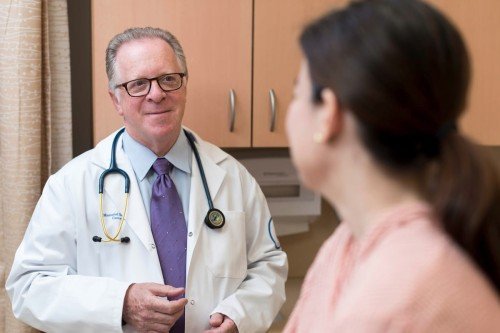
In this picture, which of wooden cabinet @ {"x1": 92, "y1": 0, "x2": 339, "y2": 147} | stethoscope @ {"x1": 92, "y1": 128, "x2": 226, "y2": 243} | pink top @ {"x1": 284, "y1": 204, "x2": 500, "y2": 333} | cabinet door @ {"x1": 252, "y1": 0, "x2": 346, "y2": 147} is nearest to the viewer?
pink top @ {"x1": 284, "y1": 204, "x2": 500, "y2": 333}

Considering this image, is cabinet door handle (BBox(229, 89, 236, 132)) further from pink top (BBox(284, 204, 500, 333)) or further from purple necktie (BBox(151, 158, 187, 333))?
pink top (BBox(284, 204, 500, 333))

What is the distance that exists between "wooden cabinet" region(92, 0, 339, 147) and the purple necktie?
32 centimetres

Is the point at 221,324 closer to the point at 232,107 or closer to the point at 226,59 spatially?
the point at 232,107

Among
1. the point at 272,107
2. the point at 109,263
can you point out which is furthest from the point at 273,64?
the point at 109,263

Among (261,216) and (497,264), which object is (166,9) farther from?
(497,264)

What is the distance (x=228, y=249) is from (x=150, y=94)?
0.47 m

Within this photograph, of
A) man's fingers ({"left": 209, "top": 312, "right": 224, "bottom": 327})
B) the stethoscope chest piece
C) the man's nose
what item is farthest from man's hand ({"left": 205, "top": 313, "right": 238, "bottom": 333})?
the man's nose

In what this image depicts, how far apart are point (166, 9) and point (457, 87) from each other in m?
1.36

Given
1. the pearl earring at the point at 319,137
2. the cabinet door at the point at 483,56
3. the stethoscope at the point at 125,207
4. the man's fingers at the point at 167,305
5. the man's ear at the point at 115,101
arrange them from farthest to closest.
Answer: the cabinet door at the point at 483,56 → the man's ear at the point at 115,101 → the stethoscope at the point at 125,207 → the man's fingers at the point at 167,305 → the pearl earring at the point at 319,137

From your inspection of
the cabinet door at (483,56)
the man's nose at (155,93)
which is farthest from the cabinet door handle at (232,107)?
the cabinet door at (483,56)

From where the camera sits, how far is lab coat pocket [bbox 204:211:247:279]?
68.0 inches

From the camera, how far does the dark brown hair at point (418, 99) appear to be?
2.44ft

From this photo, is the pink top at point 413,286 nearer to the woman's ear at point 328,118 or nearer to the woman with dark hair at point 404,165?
the woman with dark hair at point 404,165

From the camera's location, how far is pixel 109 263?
168cm
